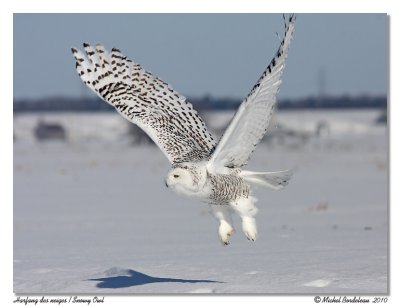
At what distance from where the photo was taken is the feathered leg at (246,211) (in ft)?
19.5

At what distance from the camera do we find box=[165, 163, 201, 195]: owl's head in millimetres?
5656

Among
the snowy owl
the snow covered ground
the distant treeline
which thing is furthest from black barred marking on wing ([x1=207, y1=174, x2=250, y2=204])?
the distant treeline

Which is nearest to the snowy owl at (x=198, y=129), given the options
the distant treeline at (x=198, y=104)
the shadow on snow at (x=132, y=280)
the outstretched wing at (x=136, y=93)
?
the outstretched wing at (x=136, y=93)

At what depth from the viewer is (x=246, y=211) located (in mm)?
6012

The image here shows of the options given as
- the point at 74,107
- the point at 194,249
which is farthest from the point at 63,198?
the point at 74,107

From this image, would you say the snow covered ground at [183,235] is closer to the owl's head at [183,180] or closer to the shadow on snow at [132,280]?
the shadow on snow at [132,280]

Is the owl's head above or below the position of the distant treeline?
below

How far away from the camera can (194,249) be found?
8.32 meters

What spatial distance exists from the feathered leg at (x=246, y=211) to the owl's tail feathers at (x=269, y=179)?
211mm

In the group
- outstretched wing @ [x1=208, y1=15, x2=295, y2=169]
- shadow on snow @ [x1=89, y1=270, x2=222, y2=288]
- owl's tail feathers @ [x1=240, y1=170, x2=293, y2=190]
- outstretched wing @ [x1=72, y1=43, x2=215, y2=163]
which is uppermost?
outstretched wing @ [x1=72, y1=43, x2=215, y2=163]

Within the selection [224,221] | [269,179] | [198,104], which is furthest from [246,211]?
[198,104]

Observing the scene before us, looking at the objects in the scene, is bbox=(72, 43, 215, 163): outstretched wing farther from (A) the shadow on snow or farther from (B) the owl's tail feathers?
(A) the shadow on snow

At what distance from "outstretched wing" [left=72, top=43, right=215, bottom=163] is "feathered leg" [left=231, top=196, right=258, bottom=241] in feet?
2.98

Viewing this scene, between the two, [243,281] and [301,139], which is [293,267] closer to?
[243,281]
